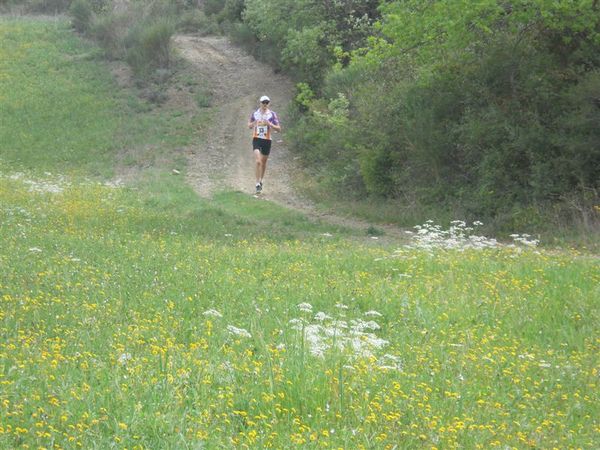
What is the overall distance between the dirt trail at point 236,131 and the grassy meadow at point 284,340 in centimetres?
511

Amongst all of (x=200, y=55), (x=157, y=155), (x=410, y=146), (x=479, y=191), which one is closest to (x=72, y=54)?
(x=200, y=55)

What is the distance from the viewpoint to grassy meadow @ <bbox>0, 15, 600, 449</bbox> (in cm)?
488

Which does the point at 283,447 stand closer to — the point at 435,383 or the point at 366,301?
the point at 435,383

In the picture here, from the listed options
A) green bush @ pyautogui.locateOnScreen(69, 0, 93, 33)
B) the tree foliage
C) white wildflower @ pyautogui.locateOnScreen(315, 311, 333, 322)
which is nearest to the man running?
the tree foliage

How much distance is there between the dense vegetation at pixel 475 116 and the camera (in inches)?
565

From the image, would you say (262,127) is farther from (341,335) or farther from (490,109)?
(341,335)

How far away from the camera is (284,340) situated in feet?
21.5

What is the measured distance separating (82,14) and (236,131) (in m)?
16.6

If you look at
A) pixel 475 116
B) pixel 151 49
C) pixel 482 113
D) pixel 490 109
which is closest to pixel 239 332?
pixel 490 109

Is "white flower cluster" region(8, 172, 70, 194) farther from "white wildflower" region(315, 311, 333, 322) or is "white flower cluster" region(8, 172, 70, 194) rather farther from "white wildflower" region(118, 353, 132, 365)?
"white wildflower" region(118, 353, 132, 365)

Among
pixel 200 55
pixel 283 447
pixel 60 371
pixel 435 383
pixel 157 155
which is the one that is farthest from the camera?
pixel 200 55

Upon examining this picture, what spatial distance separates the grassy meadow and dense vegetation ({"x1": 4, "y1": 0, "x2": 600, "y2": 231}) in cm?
303

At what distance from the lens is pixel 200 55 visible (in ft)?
121

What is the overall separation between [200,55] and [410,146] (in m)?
20.8
